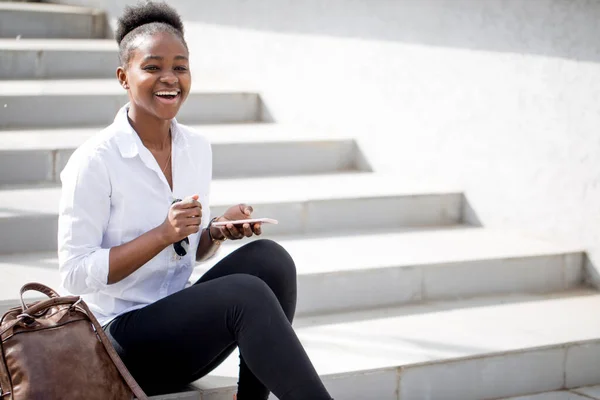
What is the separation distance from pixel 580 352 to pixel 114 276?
2004mm

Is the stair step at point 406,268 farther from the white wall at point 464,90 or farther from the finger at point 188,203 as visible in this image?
the finger at point 188,203

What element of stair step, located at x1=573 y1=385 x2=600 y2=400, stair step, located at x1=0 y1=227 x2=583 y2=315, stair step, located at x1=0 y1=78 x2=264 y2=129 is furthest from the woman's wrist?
stair step, located at x1=0 y1=78 x2=264 y2=129

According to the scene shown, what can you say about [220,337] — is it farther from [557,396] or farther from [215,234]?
[557,396]

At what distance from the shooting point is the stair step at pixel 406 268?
13.3 feet

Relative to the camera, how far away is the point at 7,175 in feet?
15.8

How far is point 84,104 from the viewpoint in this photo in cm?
571

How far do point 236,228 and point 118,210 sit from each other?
35 cm

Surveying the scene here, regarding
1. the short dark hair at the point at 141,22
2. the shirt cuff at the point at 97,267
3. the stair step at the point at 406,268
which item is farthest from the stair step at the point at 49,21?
the shirt cuff at the point at 97,267

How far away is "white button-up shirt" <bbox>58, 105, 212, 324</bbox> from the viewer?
267 centimetres

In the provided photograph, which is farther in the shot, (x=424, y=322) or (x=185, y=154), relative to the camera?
(x=424, y=322)

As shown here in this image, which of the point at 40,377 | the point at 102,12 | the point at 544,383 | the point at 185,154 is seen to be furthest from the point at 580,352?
the point at 102,12

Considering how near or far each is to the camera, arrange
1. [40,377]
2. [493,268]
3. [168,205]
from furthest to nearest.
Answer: [493,268] < [168,205] < [40,377]

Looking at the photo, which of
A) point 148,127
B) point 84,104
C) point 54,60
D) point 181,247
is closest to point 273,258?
point 181,247

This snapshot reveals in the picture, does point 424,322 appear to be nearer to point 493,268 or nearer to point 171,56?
point 493,268
